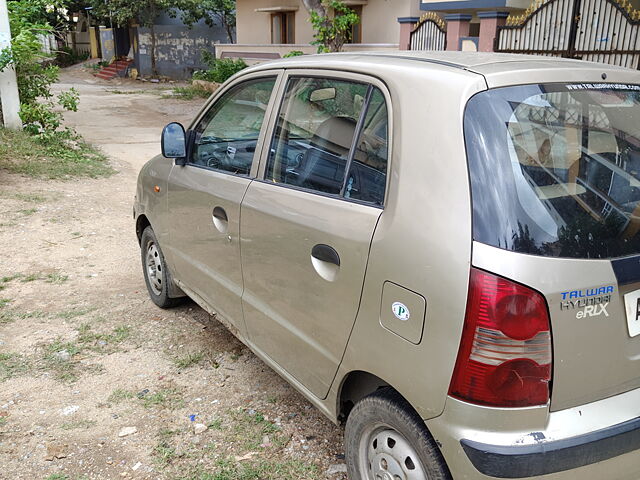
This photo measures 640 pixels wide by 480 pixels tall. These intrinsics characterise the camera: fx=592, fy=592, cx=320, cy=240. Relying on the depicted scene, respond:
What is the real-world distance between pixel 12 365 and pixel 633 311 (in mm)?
3409

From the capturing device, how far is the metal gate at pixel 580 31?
8.02 metres

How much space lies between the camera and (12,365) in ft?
11.9

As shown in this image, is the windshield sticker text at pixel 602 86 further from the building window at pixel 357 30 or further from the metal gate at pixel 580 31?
the building window at pixel 357 30

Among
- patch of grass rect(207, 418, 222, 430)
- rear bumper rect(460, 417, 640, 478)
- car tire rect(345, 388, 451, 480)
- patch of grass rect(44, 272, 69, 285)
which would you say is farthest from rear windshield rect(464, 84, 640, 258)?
patch of grass rect(44, 272, 69, 285)

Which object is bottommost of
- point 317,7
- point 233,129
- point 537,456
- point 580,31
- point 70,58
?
point 537,456

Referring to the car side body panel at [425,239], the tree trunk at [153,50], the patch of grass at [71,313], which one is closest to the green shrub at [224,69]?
the tree trunk at [153,50]

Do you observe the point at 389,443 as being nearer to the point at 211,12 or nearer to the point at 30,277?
the point at 30,277

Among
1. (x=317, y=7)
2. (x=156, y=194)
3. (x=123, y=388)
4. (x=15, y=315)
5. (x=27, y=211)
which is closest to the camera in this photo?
(x=123, y=388)

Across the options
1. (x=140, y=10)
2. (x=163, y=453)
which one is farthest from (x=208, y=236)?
(x=140, y=10)

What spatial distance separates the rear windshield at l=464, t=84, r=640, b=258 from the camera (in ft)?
5.92

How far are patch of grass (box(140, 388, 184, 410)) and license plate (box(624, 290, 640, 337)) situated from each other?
2286 millimetres

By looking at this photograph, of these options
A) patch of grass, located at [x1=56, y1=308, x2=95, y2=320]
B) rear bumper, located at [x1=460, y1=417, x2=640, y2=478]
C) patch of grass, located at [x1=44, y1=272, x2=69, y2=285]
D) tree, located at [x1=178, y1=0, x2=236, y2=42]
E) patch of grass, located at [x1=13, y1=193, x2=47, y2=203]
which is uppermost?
tree, located at [x1=178, y1=0, x2=236, y2=42]

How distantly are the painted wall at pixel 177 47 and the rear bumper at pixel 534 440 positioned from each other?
2898 centimetres

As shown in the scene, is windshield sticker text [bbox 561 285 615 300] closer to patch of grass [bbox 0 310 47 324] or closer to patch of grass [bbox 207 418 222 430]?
patch of grass [bbox 207 418 222 430]
